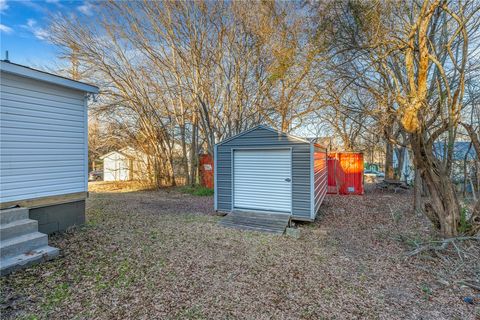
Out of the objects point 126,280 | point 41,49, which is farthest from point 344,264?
point 41,49

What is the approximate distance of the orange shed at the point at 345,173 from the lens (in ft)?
33.6

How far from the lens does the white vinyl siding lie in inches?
157

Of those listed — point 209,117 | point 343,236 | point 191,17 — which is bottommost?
point 343,236

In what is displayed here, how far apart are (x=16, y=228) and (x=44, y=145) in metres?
1.62

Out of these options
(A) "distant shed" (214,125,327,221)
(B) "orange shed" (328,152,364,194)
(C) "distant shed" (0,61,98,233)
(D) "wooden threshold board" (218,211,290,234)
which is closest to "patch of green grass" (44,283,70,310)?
(C) "distant shed" (0,61,98,233)

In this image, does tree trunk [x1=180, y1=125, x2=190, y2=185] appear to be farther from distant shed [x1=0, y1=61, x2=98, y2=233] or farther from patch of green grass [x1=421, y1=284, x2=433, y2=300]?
patch of green grass [x1=421, y1=284, x2=433, y2=300]

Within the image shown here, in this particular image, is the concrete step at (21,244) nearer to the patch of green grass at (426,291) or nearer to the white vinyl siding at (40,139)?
the white vinyl siding at (40,139)

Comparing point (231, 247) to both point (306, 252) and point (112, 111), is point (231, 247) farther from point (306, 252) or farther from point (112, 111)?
point (112, 111)

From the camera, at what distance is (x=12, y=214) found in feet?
12.6

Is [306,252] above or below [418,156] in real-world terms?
below

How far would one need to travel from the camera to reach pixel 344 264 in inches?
145

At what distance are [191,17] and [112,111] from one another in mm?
6062

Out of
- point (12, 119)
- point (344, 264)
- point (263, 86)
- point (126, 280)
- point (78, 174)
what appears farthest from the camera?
point (263, 86)

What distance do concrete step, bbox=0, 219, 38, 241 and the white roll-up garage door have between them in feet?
13.9
